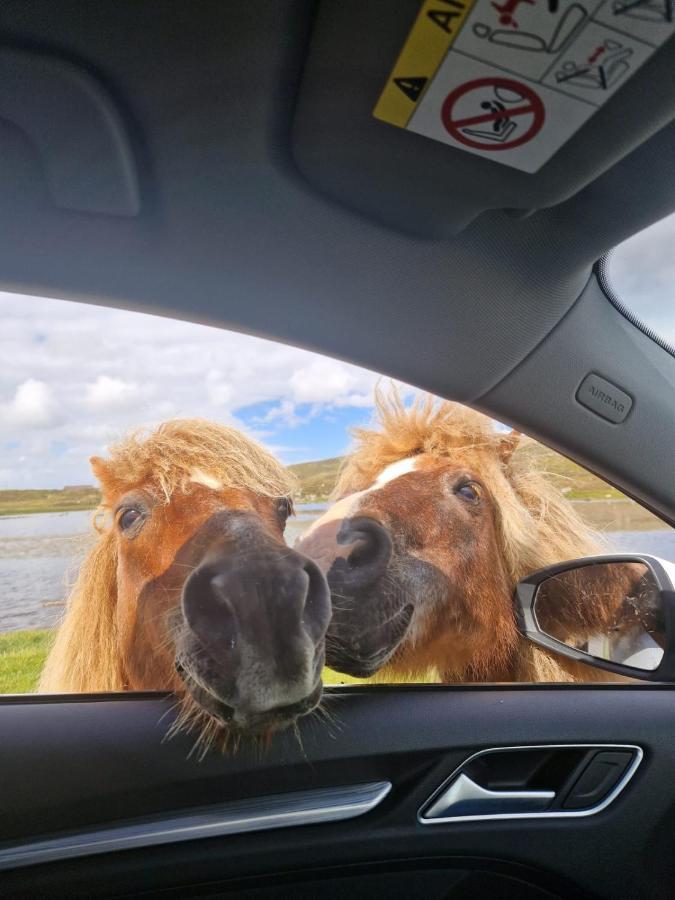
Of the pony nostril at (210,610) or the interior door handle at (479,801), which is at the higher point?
the pony nostril at (210,610)

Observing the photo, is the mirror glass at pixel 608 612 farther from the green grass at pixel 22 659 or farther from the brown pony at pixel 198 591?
the green grass at pixel 22 659

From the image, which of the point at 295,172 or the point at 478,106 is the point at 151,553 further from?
the point at 478,106

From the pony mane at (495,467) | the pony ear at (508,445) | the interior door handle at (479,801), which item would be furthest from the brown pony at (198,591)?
the pony ear at (508,445)

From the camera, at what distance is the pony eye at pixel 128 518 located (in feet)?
5.41

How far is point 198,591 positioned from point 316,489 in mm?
441

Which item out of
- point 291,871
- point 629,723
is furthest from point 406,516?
point 291,871

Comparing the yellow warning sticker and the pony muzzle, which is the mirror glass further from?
the yellow warning sticker

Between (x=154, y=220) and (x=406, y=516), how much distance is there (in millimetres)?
971

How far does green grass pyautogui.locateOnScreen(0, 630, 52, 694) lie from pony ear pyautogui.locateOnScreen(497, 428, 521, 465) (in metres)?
1.27

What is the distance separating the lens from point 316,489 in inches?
70.5

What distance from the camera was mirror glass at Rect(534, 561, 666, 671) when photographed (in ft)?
6.19

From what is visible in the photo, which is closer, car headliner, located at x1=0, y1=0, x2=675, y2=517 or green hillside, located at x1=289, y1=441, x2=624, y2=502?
car headliner, located at x1=0, y1=0, x2=675, y2=517

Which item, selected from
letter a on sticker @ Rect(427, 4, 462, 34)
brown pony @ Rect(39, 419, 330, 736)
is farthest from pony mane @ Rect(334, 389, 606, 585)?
letter a on sticker @ Rect(427, 4, 462, 34)

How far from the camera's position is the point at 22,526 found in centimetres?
157
